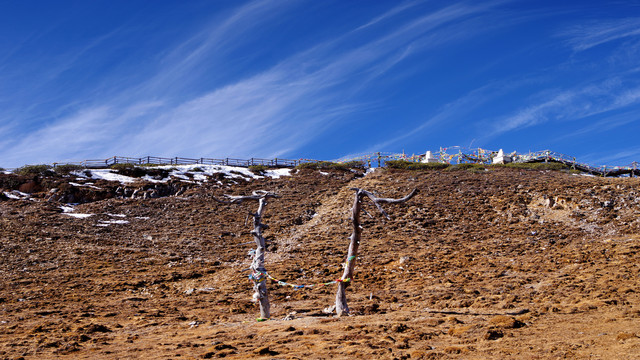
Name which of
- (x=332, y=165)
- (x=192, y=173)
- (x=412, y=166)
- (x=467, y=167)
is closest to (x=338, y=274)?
(x=192, y=173)

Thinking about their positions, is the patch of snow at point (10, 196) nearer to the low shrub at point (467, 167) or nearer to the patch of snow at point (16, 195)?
the patch of snow at point (16, 195)

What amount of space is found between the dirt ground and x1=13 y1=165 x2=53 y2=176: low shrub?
4906 mm

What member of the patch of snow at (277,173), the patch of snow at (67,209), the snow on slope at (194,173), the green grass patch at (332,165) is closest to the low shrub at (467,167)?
the green grass patch at (332,165)

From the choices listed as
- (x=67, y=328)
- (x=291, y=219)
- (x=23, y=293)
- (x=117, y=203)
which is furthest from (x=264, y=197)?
(x=117, y=203)

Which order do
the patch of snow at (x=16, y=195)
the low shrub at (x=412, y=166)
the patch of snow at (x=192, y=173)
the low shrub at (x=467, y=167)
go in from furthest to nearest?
the low shrub at (x=412, y=166), the low shrub at (x=467, y=167), the patch of snow at (x=192, y=173), the patch of snow at (x=16, y=195)

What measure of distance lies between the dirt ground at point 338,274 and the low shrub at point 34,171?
4.91 meters

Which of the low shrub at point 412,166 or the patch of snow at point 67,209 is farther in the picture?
the low shrub at point 412,166

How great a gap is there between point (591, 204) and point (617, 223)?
12.4ft

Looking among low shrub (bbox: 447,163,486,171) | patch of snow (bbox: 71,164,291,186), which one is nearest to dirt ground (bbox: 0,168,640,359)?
patch of snow (bbox: 71,164,291,186)

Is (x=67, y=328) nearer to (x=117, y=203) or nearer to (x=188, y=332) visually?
(x=188, y=332)

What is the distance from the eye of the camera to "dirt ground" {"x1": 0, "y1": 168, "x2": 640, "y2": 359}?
9078mm

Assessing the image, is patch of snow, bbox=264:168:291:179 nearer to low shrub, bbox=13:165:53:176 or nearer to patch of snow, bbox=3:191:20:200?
low shrub, bbox=13:165:53:176

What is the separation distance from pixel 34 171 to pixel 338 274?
113 feet

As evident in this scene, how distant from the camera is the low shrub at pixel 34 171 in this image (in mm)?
40250
